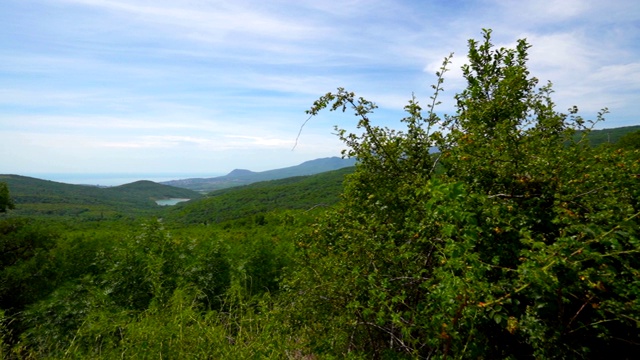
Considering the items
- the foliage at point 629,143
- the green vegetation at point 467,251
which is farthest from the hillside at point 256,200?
the green vegetation at point 467,251

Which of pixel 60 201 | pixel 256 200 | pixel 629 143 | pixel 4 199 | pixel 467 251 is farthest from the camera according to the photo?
pixel 60 201

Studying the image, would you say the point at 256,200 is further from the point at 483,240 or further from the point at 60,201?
the point at 483,240

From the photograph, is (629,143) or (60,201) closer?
(629,143)

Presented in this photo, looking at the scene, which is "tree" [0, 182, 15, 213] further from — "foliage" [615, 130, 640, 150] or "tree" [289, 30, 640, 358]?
"foliage" [615, 130, 640, 150]

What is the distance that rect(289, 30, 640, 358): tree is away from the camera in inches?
85.6

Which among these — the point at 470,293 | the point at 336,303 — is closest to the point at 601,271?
the point at 470,293

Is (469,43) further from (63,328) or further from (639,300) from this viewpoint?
(63,328)

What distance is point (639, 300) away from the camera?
2.02 meters

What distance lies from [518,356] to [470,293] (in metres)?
1.43

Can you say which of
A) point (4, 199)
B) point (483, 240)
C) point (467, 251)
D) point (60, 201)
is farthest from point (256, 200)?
point (467, 251)

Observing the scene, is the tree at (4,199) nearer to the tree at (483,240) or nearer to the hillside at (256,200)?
the tree at (483,240)

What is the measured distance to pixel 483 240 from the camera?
275 centimetres

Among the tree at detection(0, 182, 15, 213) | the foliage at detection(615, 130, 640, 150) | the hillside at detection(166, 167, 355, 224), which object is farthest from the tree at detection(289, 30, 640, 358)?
the hillside at detection(166, 167, 355, 224)

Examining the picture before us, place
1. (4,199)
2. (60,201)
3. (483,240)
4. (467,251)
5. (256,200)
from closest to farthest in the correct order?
(467,251) < (483,240) < (4,199) < (256,200) < (60,201)
